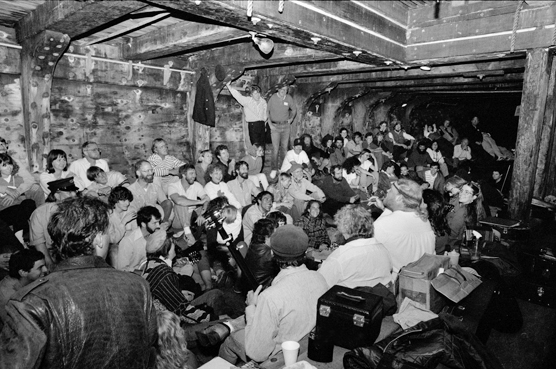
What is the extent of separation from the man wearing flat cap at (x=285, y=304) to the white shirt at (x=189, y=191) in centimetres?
342

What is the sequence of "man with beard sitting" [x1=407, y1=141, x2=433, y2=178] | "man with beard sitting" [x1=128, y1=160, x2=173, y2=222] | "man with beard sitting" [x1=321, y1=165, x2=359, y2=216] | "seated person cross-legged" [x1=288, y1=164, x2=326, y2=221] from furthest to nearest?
"man with beard sitting" [x1=407, y1=141, x2=433, y2=178]
"man with beard sitting" [x1=321, y1=165, x2=359, y2=216]
"seated person cross-legged" [x1=288, y1=164, x2=326, y2=221]
"man with beard sitting" [x1=128, y1=160, x2=173, y2=222]

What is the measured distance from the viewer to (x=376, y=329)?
252 centimetres

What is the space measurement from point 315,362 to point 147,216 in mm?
2485

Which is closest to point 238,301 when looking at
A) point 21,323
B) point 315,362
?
point 315,362

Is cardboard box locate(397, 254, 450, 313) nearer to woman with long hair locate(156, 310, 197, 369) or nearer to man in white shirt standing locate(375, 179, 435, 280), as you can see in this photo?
man in white shirt standing locate(375, 179, 435, 280)

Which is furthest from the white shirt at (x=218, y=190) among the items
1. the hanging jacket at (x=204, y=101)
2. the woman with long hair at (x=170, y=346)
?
the woman with long hair at (x=170, y=346)

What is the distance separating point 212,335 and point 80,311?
1458mm

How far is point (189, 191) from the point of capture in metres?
5.91

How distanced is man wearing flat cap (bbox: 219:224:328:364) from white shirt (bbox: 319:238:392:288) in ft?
1.29

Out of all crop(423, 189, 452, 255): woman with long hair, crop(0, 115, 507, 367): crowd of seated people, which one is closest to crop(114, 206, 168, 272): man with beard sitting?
crop(0, 115, 507, 367): crowd of seated people

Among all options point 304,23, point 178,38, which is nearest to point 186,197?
point 178,38

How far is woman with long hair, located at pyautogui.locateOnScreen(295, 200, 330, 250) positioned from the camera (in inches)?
219

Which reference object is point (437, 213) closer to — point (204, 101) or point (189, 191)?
point (189, 191)

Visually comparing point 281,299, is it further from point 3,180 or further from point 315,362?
point 3,180
